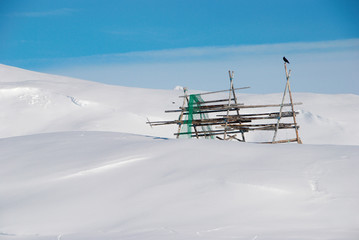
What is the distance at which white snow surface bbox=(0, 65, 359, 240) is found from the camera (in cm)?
541

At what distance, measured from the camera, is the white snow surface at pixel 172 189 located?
17.7ft

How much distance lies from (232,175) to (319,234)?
181 centimetres

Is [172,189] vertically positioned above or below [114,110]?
below

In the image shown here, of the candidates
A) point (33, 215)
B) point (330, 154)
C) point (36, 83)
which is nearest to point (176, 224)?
point (33, 215)

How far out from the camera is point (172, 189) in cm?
636

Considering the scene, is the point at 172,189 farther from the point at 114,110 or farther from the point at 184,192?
the point at 114,110

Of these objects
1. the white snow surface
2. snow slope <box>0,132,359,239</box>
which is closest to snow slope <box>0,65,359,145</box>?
the white snow surface

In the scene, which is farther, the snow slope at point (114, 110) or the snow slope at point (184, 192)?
the snow slope at point (114, 110)

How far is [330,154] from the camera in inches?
286

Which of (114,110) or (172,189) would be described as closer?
(172,189)

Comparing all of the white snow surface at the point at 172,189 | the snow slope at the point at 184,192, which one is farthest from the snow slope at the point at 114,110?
the snow slope at the point at 184,192

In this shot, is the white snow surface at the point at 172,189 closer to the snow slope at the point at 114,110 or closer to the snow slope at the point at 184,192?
the snow slope at the point at 184,192

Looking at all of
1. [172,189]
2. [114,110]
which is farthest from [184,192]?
[114,110]

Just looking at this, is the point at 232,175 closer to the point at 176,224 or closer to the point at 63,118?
the point at 176,224
